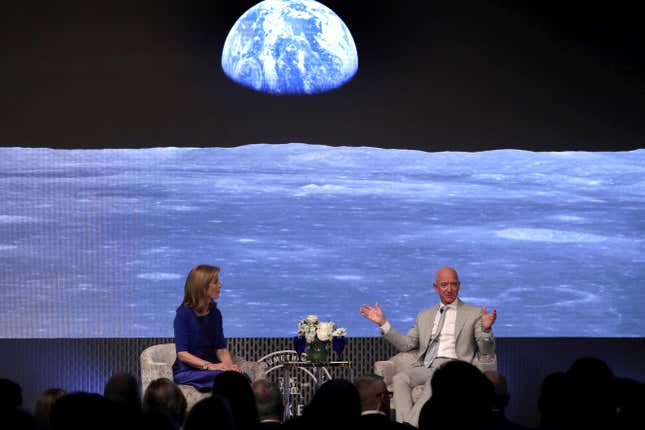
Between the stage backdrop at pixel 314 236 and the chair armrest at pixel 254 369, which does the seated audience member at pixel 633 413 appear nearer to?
the chair armrest at pixel 254 369

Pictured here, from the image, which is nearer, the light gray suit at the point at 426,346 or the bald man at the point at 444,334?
the light gray suit at the point at 426,346

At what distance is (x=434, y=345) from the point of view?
19.9ft

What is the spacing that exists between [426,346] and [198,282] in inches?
58.0

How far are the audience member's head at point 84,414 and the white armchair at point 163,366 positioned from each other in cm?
273

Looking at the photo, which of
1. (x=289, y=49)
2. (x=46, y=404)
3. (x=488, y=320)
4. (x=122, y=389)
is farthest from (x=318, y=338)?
(x=46, y=404)

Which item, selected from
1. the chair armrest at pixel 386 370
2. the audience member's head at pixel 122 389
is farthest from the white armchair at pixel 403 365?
the audience member's head at pixel 122 389

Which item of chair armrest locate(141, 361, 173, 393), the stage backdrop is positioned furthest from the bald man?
the stage backdrop

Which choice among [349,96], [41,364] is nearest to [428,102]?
[349,96]

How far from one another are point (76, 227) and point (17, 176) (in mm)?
569

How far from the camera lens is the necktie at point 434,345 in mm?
6023

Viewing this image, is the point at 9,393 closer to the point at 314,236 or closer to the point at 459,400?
the point at 459,400

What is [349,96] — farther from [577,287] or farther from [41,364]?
[41,364]

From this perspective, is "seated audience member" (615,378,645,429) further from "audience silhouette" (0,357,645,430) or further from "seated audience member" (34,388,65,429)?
"seated audience member" (34,388,65,429)

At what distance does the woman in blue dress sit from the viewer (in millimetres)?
5352
